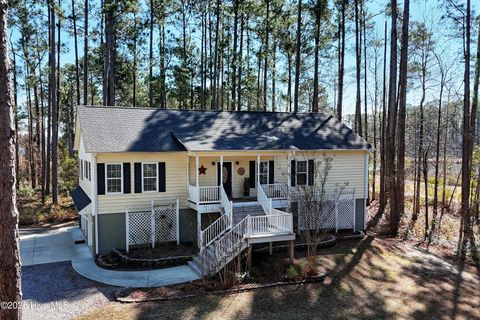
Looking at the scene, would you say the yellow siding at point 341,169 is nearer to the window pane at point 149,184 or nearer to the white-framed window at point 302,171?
the white-framed window at point 302,171

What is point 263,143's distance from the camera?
15.5m

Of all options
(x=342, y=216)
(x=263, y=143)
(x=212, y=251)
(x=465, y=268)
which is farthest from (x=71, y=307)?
(x=465, y=268)

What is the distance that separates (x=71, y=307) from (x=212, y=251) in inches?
A: 191

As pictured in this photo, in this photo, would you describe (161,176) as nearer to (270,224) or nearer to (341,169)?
(270,224)

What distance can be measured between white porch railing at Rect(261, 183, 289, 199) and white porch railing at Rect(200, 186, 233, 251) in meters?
2.30

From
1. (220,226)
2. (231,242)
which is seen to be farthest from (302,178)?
(231,242)

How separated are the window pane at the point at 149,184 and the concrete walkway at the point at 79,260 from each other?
3.41 m

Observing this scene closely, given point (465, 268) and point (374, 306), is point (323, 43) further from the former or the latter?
point (374, 306)

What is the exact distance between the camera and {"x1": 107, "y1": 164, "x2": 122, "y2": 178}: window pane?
13969mm

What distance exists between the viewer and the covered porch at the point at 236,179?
1446 cm

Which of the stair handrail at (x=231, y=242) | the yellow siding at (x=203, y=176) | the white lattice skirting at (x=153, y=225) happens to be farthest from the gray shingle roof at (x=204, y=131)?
the stair handrail at (x=231, y=242)

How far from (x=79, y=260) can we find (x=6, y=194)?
985 centimetres

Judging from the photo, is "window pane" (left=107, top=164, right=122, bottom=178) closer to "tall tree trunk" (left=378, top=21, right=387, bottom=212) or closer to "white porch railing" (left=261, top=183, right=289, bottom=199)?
"white porch railing" (left=261, top=183, right=289, bottom=199)

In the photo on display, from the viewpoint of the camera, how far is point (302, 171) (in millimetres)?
16875
